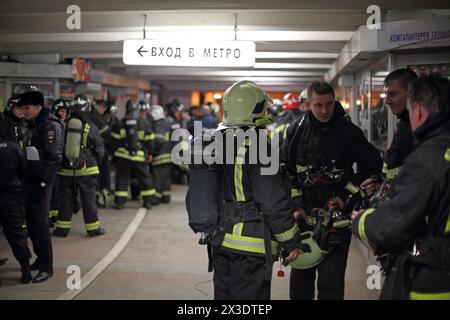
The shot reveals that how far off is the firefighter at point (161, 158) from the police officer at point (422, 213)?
8488 millimetres

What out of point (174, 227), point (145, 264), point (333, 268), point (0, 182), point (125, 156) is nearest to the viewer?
point (333, 268)

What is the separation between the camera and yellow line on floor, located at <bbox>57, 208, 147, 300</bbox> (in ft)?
18.0

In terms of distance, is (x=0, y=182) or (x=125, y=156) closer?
(x=0, y=182)

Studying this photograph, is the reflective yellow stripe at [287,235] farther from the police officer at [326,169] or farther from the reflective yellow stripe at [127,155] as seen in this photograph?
the reflective yellow stripe at [127,155]

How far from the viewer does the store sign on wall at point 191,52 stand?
21.4ft

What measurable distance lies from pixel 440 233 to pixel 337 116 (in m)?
1.73

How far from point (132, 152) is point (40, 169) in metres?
4.37

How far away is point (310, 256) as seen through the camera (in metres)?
4.09

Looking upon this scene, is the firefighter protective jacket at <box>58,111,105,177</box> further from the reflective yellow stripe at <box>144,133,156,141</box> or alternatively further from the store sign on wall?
the reflective yellow stripe at <box>144,133,156,141</box>

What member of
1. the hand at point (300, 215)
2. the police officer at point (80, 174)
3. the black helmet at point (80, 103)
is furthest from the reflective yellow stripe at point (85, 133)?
the hand at point (300, 215)
